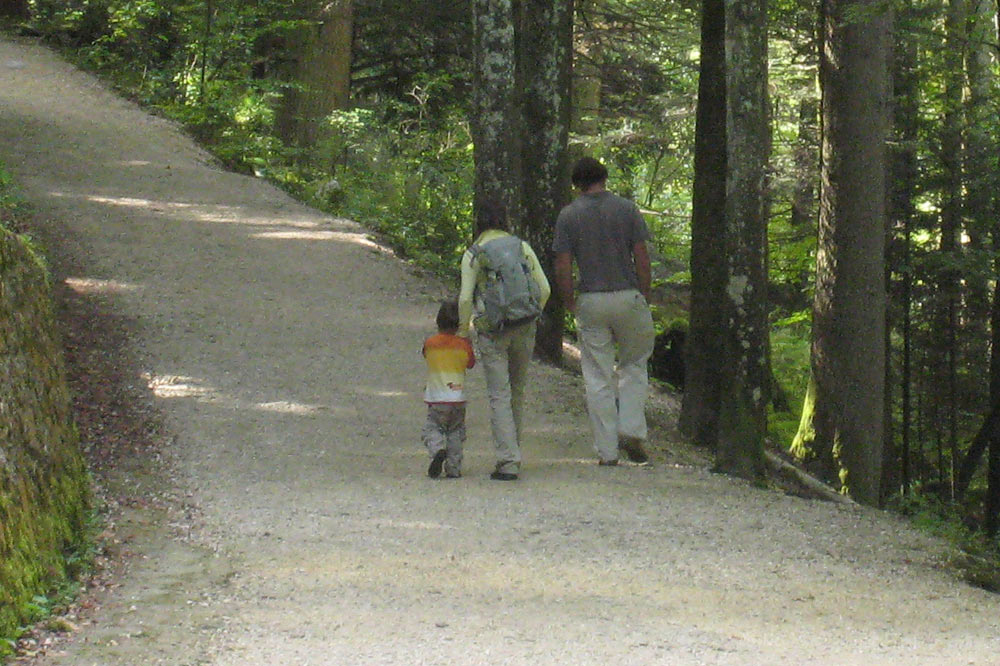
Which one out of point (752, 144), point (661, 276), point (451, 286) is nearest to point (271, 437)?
point (752, 144)

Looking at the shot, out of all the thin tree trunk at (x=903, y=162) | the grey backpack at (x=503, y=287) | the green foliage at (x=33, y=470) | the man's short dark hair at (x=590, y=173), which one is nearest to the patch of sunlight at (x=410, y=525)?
the green foliage at (x=33, y=470)

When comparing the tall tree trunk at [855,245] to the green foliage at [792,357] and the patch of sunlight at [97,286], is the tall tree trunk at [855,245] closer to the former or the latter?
the green foliage at [792,357]

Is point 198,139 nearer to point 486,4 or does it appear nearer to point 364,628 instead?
point 486,4

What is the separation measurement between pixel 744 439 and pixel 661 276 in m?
15.3

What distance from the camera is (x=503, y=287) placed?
945 cm

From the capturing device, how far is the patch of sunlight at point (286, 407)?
37.3 feet

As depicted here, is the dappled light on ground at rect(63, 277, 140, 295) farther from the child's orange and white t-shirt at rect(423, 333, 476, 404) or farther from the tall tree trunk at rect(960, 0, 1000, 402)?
the tall tree trunk at rect(960, 0, 1000, 402)

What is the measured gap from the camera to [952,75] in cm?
1842

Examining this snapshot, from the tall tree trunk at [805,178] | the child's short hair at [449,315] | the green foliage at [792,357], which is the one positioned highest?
the tall tree trunk at [805,178]

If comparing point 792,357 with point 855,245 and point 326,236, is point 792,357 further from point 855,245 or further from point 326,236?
point 326,236

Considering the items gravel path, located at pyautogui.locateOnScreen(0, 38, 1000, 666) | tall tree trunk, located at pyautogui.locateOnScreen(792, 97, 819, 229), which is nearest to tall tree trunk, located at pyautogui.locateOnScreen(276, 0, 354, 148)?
gravel path, located at pyautogui.locateOnScreen(0, 38, 1000, 666)

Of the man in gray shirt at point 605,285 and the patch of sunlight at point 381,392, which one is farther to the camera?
the patch of sunlight at point 381,392

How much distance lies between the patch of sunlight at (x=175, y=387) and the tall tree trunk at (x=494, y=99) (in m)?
3.22

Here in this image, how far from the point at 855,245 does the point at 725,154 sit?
2.13 metres
